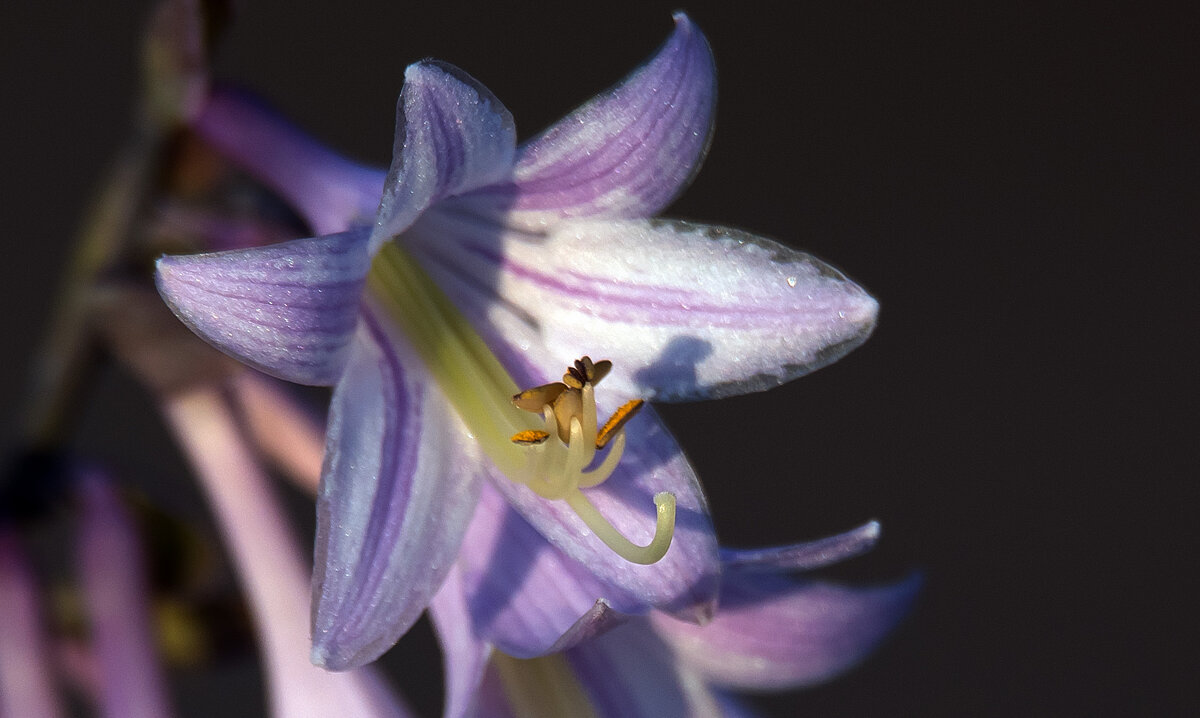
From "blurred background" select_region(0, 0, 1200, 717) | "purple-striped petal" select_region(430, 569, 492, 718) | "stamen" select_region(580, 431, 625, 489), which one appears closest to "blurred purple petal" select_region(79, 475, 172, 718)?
"purple-striped petal" select_region(430, 569, 492, 718)

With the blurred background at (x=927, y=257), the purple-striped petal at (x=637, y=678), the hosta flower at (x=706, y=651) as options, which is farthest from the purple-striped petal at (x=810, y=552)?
the blurred background at (x=927, y=257)

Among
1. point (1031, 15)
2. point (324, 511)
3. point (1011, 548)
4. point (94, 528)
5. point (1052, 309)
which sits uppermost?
point (1031, 15)

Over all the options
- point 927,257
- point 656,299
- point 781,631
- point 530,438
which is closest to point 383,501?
point 530,438

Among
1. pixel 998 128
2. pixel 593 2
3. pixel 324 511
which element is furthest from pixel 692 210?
pixel 324 511

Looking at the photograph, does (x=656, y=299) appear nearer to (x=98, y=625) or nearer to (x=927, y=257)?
(x=98, y=625)

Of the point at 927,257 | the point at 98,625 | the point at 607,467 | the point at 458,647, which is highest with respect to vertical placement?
the point at 607,467

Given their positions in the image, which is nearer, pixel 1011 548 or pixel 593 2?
pixel 1011 548

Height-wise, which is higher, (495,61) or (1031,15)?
(1031,15)

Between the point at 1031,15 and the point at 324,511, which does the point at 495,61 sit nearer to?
the point at 1031,15
